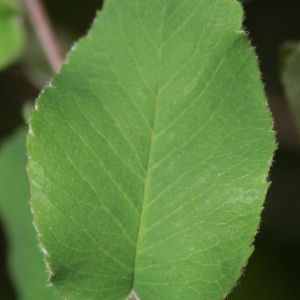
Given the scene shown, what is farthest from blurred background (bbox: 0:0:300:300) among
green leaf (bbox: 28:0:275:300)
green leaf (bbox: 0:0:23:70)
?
green leaf (bbox: 28:0:275:300)

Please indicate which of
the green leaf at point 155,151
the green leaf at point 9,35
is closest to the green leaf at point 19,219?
the green leaf at point 9,35

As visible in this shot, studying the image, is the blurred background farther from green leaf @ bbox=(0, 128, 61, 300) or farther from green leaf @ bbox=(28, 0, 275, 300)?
green leaf @ bbox=(28, 0, 275, 300)

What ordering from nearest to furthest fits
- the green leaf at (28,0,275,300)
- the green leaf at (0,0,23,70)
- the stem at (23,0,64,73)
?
1. the green leaf at (28,0,275,300)
2. the stem at (23,0,64,73)
3. the green leaf at (0,0,23,70)

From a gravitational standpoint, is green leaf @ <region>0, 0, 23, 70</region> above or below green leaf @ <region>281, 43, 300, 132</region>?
above

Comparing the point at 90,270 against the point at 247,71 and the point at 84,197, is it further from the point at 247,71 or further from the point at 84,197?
the point at 247,71

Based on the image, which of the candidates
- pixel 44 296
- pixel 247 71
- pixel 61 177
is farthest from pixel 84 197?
A: pixel 44 296

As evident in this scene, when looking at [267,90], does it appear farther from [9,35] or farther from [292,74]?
[9,35]

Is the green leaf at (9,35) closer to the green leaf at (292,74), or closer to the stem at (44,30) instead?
the stem at (44,30)
